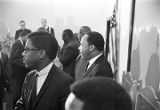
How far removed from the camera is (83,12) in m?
11.4

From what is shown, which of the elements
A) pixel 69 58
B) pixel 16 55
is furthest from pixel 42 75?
pixel 16 55

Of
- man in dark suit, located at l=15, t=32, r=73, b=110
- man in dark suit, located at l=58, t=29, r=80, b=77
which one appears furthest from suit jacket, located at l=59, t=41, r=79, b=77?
man in dark suit, located at l=15, t=32, r=73, b=110

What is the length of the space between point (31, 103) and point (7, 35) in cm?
909

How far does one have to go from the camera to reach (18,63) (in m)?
5.57

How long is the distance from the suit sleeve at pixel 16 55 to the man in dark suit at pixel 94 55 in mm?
2019

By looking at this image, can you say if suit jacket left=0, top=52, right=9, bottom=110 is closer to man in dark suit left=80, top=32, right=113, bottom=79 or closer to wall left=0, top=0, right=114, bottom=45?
man in dark suit left=80, top=32, right=113, bottom=79

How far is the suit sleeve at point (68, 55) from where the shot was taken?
5406 millimetres

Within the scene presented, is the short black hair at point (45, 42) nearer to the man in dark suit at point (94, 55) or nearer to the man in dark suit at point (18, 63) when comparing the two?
the man in dark suit at point (94, 55)

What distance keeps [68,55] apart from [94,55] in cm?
186

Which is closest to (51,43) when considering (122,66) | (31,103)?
(31,103)

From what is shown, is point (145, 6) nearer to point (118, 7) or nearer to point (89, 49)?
point (89, 49)

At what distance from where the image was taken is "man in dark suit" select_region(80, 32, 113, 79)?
3.39m

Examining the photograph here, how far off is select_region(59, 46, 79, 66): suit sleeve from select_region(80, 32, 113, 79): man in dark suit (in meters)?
1.72

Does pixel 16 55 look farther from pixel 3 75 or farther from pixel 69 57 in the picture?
pixel 69 57
